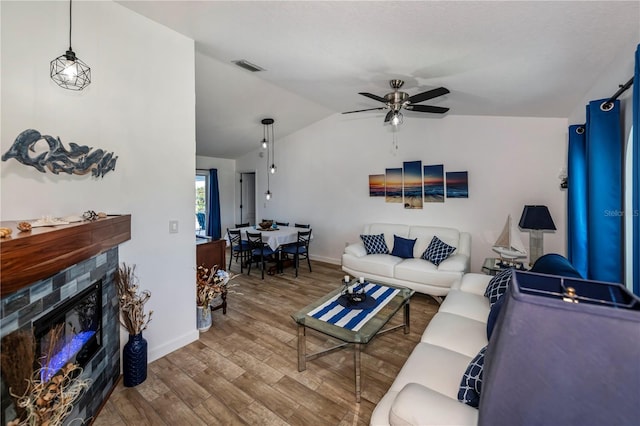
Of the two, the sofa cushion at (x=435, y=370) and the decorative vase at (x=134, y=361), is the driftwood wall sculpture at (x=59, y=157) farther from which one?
the sofa cushion at (x=435, y=370)

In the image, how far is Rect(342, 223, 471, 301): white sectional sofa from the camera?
362 cm

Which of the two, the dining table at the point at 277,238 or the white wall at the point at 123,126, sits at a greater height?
the white wall at the point at 123,126

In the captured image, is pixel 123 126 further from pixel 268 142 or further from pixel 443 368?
pixel 268 142

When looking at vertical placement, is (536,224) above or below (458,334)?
above

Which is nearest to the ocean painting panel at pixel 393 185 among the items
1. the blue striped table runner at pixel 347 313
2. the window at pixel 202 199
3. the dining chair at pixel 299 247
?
the dining chair at pixel 299 247

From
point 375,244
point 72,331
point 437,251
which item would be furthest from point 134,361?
point 437,251

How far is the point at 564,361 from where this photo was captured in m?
0.70

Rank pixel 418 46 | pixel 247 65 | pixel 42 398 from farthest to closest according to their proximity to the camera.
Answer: pixel 247 65 → pixel 418 46 → pixel 42 398

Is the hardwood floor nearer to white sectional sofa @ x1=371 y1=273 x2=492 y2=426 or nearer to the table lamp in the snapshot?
white sectional sofa @ x1=371 y1=273 x2=492 y2=426

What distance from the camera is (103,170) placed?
81.1 inches

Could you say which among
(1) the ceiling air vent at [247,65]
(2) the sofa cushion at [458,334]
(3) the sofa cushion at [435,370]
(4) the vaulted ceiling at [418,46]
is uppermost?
(1) the ceiling air vent at [247,65]

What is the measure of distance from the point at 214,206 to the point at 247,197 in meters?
1.11

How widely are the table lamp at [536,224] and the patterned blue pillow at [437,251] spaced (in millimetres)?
959

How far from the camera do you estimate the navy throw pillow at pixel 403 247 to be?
14.3 feet
